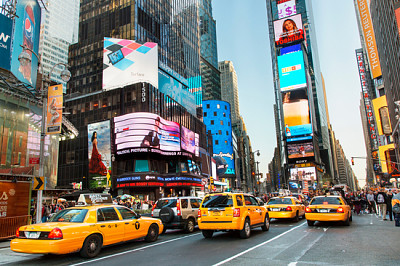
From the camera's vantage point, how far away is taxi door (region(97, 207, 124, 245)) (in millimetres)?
9227

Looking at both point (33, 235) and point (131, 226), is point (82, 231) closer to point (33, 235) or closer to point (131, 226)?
point (33, 235)

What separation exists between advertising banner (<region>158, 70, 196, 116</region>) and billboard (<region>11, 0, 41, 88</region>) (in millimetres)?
41887

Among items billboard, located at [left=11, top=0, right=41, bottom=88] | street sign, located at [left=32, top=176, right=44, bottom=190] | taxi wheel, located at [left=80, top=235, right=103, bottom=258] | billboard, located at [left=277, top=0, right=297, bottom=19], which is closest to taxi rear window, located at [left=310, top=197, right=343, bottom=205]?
taxi wheel, located at [left=80, top=235, right=103, bottom=258]

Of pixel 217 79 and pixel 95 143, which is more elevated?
pixel 217 79

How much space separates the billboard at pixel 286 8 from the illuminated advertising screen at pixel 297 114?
4103cm

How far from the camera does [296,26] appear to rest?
415 feet

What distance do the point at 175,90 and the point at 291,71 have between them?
6715cm

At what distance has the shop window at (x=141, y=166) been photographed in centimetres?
5417

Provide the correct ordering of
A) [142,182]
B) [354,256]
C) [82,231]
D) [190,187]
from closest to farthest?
[354,256]
[82,231]
[142,182]
[190,187]

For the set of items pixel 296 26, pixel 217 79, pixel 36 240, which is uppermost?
pixel 296 26

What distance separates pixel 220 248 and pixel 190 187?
52.9 metres

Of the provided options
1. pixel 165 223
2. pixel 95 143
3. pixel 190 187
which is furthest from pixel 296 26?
pixel 165 223

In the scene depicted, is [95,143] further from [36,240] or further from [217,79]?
[217,79]

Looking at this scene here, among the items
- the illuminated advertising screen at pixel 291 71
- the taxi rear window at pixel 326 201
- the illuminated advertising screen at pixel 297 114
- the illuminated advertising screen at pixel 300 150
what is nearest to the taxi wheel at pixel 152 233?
the taxi rear window at pixel 326 201
